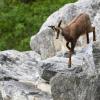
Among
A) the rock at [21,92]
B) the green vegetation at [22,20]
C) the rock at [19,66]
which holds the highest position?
Answer: the green vegetation at [22,20]

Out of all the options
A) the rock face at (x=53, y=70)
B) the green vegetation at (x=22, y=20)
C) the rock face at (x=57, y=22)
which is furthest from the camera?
the green vegetation at (x=22, y=20)

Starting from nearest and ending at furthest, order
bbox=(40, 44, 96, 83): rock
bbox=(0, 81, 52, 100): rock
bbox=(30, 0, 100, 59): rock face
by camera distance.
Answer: bbox=(40, 44, 96, 83): rock, bbox=(0, 81, 52, 100): rock, bbox=(30, 0, 100, 59): rock face

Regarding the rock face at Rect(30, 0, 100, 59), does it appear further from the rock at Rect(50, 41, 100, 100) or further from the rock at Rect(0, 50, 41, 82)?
the rock at Rect(50, 41, 100, 100)

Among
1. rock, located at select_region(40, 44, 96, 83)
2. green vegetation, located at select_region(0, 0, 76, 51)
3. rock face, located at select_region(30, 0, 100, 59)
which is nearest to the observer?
rock, located at select_region(40, 44, 96, 83)

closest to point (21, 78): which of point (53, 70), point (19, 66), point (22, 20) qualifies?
point (19, 66)

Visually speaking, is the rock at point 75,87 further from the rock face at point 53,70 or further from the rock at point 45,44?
the rock at point 45,44

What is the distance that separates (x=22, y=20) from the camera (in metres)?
32.0

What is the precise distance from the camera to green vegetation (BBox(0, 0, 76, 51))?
30.4m

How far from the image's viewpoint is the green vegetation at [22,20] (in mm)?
30431

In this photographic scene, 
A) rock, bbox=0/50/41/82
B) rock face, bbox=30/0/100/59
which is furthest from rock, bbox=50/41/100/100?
rock face, bbox=30/0/100/59

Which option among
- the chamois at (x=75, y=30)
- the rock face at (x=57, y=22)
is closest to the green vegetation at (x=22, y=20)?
the rock face at (x=57, y=22)

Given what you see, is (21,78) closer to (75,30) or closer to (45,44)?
(75,30)

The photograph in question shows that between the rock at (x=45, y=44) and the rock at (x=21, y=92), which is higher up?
the rock at (x=45, y=44)

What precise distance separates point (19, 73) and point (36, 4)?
15.4 m
